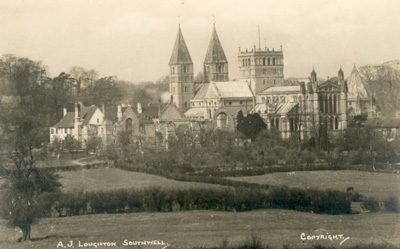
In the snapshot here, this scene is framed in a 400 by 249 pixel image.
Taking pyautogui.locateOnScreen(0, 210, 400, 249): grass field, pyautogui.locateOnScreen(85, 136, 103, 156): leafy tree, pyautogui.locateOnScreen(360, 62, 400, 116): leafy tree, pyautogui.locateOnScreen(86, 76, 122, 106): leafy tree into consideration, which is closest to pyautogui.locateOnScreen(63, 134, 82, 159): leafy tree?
pyautogui.locateOnScreen(85, 136, 103, 156): leafy tree

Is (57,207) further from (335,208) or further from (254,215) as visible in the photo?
(335,208)

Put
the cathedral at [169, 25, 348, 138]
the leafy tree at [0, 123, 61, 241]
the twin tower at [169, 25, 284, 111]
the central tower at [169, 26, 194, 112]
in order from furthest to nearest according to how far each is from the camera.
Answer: the twin tower at [169, 25, 284, 111], the central tower at [169, 26, 194, 112], the cathedral at [169, 25, 348, 138], the leafy tree at [0, 123, 61, 241]

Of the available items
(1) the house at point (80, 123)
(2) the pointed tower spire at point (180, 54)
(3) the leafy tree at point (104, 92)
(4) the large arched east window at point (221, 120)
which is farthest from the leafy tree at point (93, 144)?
(2) the pointed tower spire at point (180, 54)

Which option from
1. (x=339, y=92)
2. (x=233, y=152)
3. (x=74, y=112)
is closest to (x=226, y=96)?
(x=339, y=92)

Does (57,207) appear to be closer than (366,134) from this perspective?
Yes

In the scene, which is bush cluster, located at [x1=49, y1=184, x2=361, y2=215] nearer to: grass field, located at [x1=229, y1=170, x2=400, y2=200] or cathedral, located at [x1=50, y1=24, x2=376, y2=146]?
grass field, located at [x1=229, y1=170, x2=400, y2=200]

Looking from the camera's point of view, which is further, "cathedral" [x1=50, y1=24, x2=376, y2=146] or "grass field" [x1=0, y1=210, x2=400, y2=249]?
"cathedral" [x1=50, y1=24, x2=376, y2=146]
